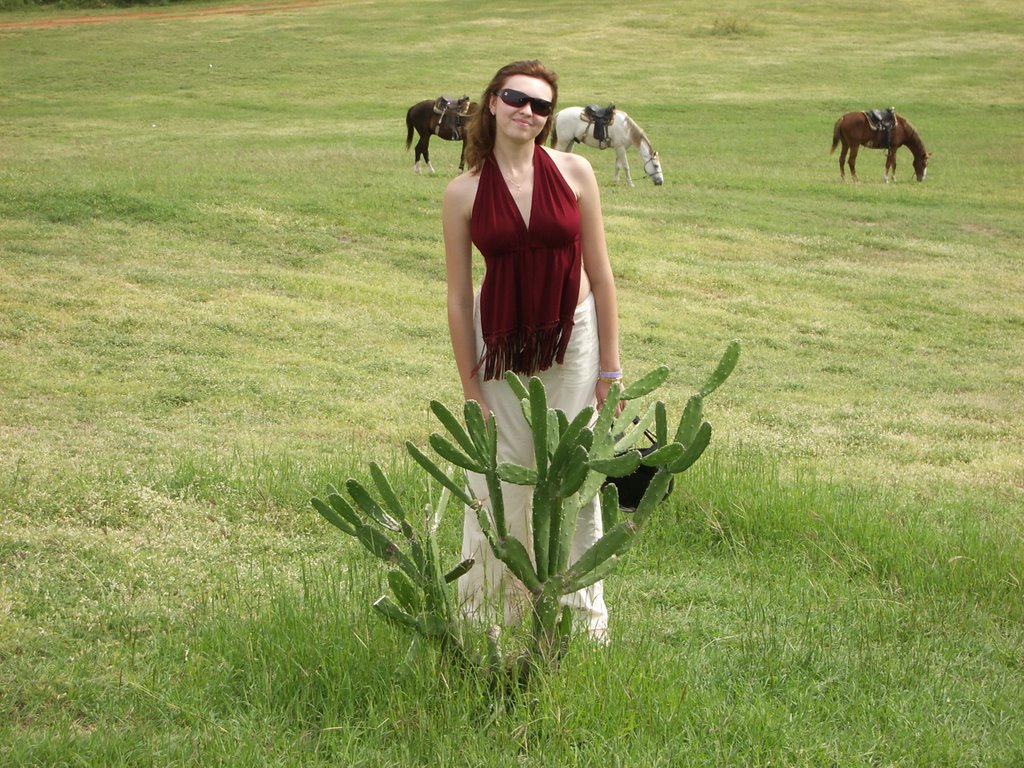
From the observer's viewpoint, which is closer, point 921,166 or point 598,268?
point 598,268

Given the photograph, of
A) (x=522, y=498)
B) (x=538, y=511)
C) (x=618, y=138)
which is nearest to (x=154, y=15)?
(x=618, y=138)

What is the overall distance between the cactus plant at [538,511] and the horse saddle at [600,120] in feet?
61.0

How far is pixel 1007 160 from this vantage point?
2573 centimetres

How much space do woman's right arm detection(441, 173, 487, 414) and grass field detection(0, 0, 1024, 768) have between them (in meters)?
0.75

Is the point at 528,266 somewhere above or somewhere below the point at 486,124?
below

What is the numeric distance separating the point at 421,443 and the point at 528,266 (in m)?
3.87

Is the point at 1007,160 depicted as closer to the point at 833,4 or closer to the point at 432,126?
the point at 432,126

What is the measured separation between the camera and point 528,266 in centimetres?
383

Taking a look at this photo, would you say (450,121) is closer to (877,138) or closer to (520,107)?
(877,138)

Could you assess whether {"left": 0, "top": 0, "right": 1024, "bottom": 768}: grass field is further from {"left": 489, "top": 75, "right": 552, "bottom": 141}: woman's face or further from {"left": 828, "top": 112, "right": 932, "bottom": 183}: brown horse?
{"left": 489, "top": 75, "right": 552, "bottom": 141}: woman's face

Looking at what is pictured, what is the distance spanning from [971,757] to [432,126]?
732 inches

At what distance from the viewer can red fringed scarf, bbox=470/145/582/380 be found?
379 cm

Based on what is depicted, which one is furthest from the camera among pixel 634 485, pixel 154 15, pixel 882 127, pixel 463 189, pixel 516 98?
pixel 154 15

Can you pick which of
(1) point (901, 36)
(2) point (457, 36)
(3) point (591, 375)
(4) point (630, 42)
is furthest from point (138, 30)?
(3) point (591, 375)
